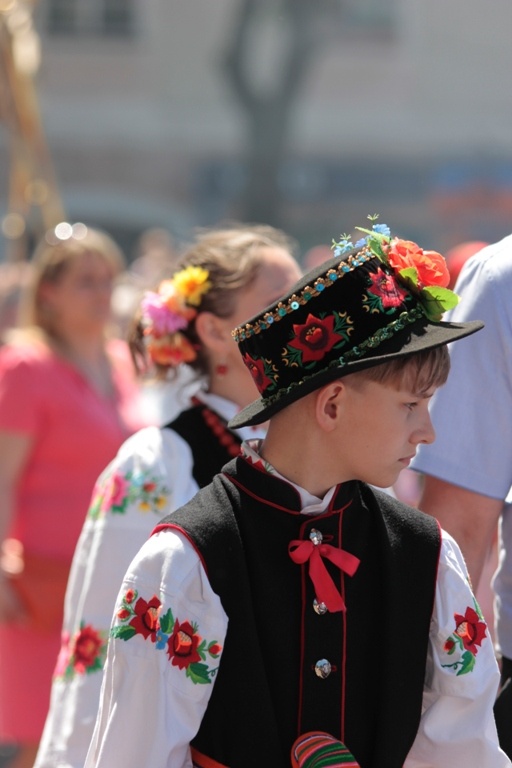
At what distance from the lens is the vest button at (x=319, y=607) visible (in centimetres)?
201

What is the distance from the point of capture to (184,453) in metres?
2.76

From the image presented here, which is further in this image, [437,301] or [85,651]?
[85,651]

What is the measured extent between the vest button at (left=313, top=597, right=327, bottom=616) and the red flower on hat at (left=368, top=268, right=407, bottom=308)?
Result: 0.45 meters

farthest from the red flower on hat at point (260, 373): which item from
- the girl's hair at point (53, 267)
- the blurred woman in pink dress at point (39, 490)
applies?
the girl's hair at point (53, 267)

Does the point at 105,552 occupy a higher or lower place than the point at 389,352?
lower

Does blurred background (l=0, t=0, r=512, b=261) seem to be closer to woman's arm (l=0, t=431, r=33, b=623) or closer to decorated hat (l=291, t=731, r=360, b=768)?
woman's arm (l=0, t=431, r=33, b=623)

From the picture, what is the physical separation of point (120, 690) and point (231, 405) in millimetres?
1035

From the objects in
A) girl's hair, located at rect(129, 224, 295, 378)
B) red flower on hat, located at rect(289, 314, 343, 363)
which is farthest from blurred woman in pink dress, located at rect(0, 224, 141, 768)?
red flower on hat, located at rect(289, 314, 343, 363)

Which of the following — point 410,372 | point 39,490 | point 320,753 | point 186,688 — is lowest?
point 39,490

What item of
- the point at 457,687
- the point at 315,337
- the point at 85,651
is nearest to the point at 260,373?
the point at 315,337

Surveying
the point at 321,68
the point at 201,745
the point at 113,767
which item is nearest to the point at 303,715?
the point at 201,745

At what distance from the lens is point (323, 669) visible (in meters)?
2.01

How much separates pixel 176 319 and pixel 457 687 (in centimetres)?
128

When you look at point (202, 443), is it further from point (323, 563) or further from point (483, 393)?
point (323, 563)
